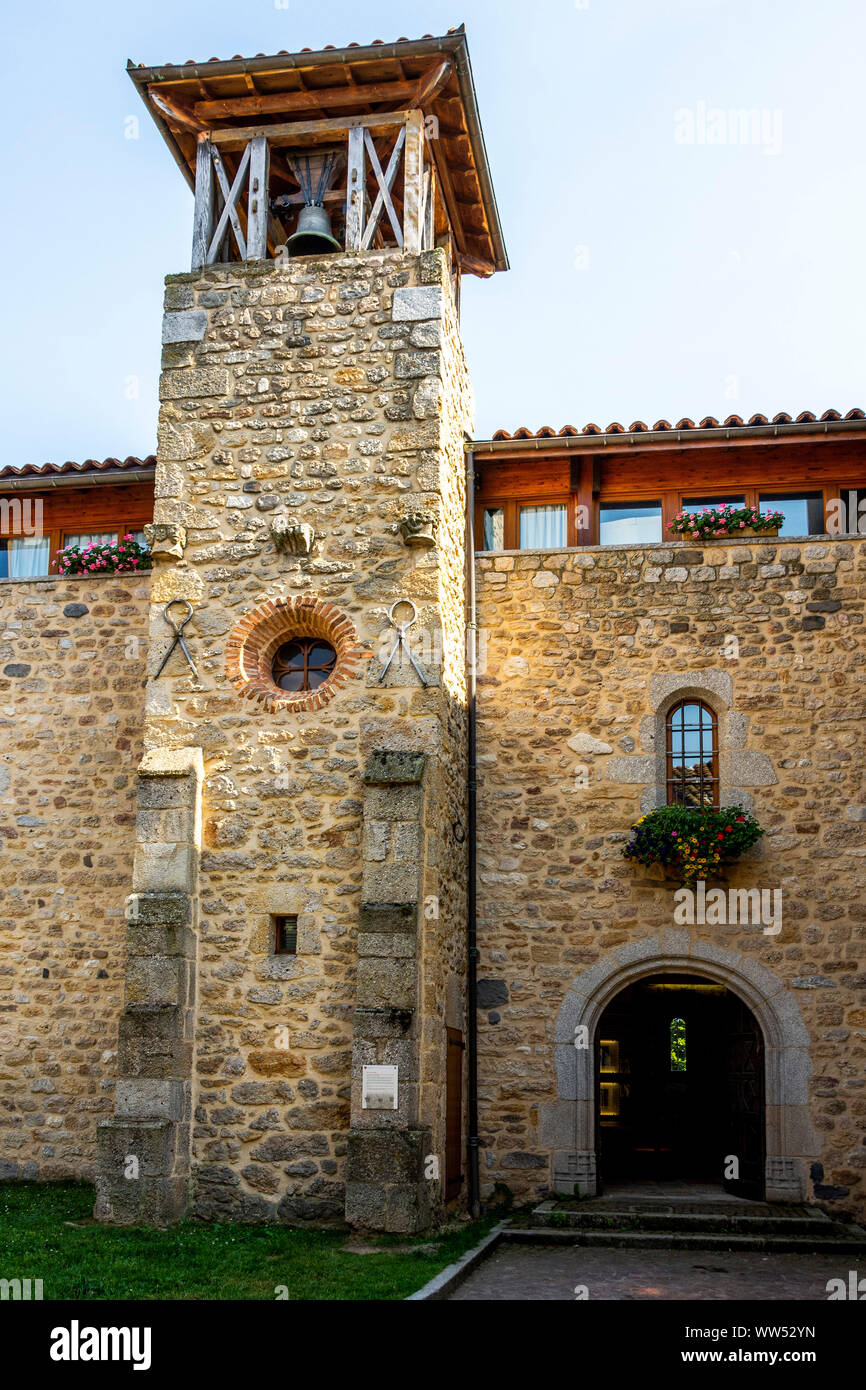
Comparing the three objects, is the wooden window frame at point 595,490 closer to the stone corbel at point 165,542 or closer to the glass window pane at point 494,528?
the glass window pane at point 494,528

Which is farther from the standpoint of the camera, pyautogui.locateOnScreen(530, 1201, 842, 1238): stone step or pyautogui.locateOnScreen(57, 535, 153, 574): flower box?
pyautogui.locateOnScreen(57, 535, 153, 574): flower box

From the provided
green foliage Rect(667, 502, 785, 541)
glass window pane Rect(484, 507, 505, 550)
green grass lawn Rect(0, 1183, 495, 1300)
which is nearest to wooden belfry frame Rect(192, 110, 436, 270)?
glass window pane Rect(484, 507, 505, 550)

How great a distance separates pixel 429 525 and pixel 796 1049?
538cm

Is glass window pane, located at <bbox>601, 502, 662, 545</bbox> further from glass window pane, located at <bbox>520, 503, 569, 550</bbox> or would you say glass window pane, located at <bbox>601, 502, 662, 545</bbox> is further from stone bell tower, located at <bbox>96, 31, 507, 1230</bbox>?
stone bell tower, located at <bbox>96, 31, 507, 1230</bbox>

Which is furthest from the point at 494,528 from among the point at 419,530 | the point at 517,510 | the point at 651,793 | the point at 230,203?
the point at 230,203

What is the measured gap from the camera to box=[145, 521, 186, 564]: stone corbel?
10.8 meters

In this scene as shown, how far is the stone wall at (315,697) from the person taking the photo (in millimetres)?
9648

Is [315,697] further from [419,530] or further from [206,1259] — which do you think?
[206,1259]

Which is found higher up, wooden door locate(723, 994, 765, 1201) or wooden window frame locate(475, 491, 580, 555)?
wooden window frame locate(475, 491, 580, 555)

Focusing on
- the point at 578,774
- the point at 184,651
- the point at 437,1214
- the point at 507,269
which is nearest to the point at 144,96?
the point at 507,269

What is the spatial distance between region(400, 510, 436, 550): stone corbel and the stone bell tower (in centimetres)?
3

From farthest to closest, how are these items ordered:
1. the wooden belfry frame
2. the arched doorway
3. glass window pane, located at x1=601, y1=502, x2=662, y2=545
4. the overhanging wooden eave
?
glass window pane, located at x1=601, y1=502, x2=662, y2=545
the wooden belfry frame
the overhanging wooden eave
the arched doorway

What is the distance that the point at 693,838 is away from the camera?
10984mm

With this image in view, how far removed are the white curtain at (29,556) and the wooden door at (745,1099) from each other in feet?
26.2
